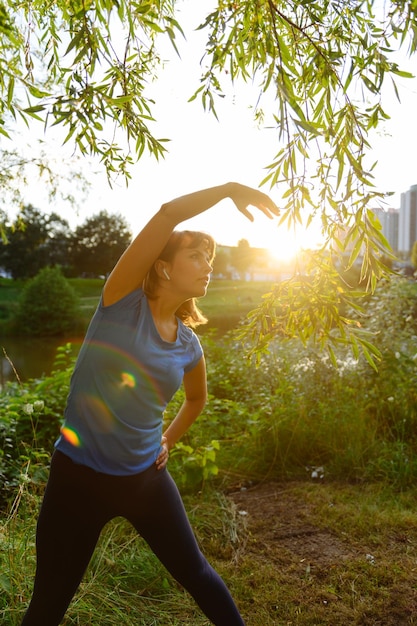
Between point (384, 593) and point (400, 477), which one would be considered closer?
point (384, 593)

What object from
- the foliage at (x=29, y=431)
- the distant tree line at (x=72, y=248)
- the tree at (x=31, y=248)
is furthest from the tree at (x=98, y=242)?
the foliage at (x=29, y=431)

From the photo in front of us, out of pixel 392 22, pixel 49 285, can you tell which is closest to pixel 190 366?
pixel 392 22

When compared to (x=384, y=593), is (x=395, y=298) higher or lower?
higher

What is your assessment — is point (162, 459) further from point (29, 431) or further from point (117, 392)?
point (29, 431)

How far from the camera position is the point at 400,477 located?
3.84 m

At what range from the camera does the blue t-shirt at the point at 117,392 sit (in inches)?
63.3

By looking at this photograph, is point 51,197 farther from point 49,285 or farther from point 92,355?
point 49,285

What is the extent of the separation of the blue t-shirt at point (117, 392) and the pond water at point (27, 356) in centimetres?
854

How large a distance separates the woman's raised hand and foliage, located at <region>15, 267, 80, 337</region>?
22.0 m

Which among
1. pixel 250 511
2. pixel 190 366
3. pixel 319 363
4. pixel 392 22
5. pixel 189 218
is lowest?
pixel 250 511

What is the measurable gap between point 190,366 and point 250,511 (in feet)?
6.54

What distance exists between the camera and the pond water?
1263 centimetres

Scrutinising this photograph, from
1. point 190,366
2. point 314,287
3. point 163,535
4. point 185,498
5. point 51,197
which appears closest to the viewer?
point 163,535

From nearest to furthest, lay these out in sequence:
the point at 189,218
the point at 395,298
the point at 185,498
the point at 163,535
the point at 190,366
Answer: the point at 189,218 < the point at 163,535 < the point at 190,366 < the point at 185,498 < the point at 395,298
